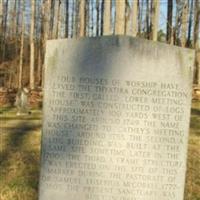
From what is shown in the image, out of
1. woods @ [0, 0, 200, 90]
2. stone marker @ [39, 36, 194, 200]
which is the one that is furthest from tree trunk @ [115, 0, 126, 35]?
stone marker @ [39, 36, 194, 200]

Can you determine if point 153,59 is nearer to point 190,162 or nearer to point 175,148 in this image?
point 175,148

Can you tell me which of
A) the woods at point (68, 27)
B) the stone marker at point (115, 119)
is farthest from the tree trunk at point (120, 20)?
the stone marker at point (115, 119)

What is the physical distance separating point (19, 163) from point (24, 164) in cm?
9

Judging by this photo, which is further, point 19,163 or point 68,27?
point 68,27

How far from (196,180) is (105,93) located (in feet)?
12.0

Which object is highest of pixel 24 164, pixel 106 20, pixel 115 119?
pixel 106 20

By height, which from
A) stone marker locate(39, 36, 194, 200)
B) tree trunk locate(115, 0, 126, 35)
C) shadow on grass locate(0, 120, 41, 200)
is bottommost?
shadow on grass locate(0, 120, 41, 200)

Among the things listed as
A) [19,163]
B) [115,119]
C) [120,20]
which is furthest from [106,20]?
[115,119]

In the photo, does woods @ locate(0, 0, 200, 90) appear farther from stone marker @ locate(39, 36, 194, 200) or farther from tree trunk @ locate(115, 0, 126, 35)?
stone marker @ locate(39, 36, 194, 200)

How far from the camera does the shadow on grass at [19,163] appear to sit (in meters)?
7.68

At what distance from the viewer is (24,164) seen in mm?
8883

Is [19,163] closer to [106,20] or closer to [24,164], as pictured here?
[24,164]

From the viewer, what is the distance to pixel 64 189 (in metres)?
5.20

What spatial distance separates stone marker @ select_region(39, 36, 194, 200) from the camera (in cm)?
502
